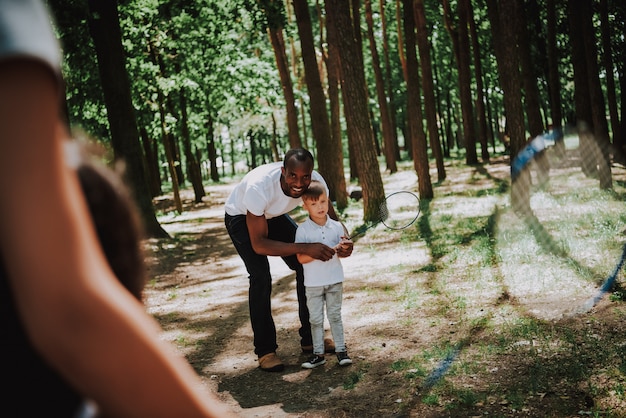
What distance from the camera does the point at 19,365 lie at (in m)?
0.74

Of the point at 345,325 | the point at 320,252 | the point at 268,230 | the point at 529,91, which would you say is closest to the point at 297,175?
the point at 320,252

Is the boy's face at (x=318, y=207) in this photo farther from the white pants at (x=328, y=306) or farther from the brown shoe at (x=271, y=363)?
the brown shoe at (x=271, y=363)

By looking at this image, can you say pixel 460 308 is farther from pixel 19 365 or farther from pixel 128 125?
pixel 128 125

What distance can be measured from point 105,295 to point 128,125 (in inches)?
629

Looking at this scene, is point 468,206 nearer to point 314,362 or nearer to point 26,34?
point 314,362

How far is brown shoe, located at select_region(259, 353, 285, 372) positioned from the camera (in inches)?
259

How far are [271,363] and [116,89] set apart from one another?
1083cm

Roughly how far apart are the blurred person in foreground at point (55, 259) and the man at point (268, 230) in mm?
5138

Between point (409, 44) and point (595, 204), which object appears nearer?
point (595, 204)

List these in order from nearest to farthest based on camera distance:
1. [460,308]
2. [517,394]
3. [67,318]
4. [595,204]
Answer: [67,318]
[517,394]
[460,308]
[595,204]

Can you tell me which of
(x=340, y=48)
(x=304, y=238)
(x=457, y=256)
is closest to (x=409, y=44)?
(x=340, y=48)

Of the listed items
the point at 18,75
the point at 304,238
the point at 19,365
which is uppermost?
the point at 18,75

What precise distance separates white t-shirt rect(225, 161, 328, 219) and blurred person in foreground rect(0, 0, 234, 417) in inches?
213

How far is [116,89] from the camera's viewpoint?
15523 mm
